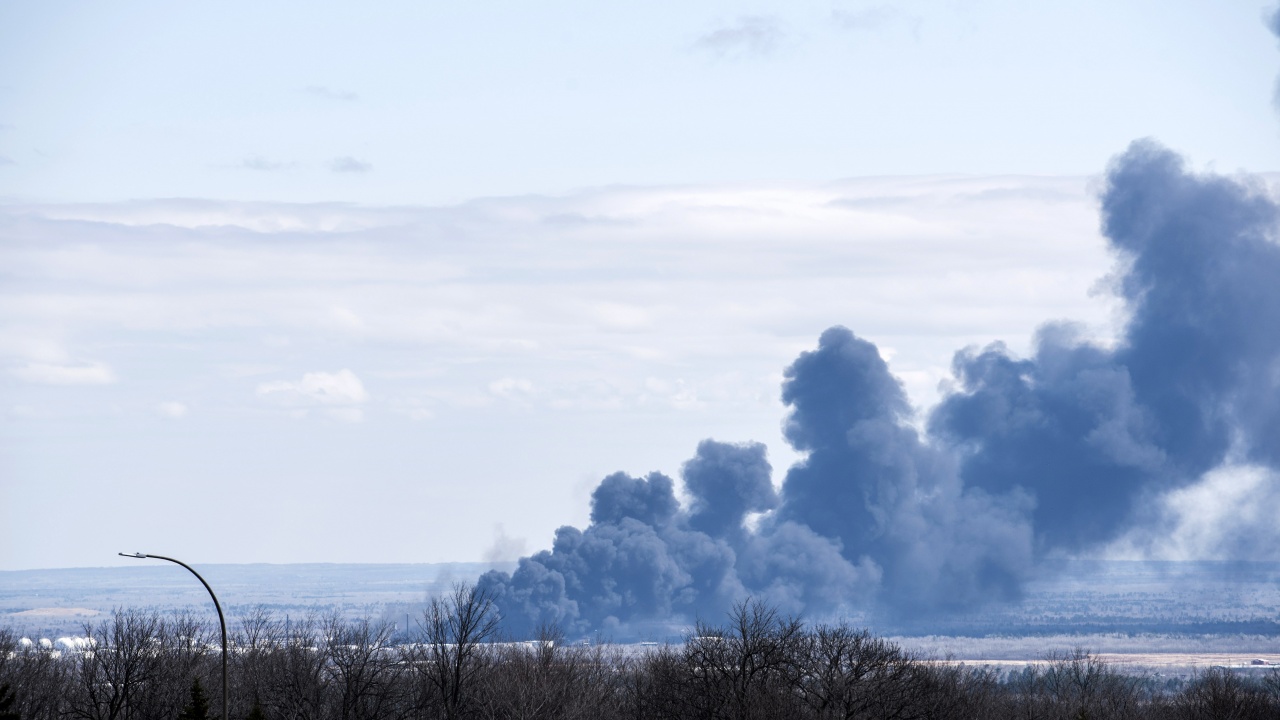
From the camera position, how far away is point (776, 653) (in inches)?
3999

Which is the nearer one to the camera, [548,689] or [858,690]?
[858,690]

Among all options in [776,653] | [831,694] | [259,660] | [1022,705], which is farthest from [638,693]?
[1022,705]

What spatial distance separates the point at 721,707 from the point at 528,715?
11.1 m

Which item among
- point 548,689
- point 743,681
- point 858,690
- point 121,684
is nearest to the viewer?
point 743,681

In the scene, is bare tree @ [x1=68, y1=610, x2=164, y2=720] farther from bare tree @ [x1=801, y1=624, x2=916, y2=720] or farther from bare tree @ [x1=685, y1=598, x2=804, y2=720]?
bare tree @ [x1=801, y1=624, x2=916, y2=720]

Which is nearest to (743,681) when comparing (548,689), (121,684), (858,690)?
(858,690)

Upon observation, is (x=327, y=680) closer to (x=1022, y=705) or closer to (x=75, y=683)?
(x=75, y=683)

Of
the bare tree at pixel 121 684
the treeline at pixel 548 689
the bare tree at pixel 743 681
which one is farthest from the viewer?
the bare tree at pixel 121 684

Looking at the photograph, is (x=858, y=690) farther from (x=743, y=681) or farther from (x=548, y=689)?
(x=548, y=689)

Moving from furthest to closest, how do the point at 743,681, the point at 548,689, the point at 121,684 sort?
the point at 121,684 < the point at 548,689 < the point at 743,681

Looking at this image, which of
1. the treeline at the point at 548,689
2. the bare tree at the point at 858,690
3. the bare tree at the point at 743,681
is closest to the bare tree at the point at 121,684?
the treeline at the point at 548,689

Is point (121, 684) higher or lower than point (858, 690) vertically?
higher

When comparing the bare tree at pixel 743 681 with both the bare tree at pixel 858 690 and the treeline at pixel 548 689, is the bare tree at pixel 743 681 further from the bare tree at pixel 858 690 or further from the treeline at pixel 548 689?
the bare tree at pixel 858 690

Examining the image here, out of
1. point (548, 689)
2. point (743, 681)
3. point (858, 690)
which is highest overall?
point (743, 681)
